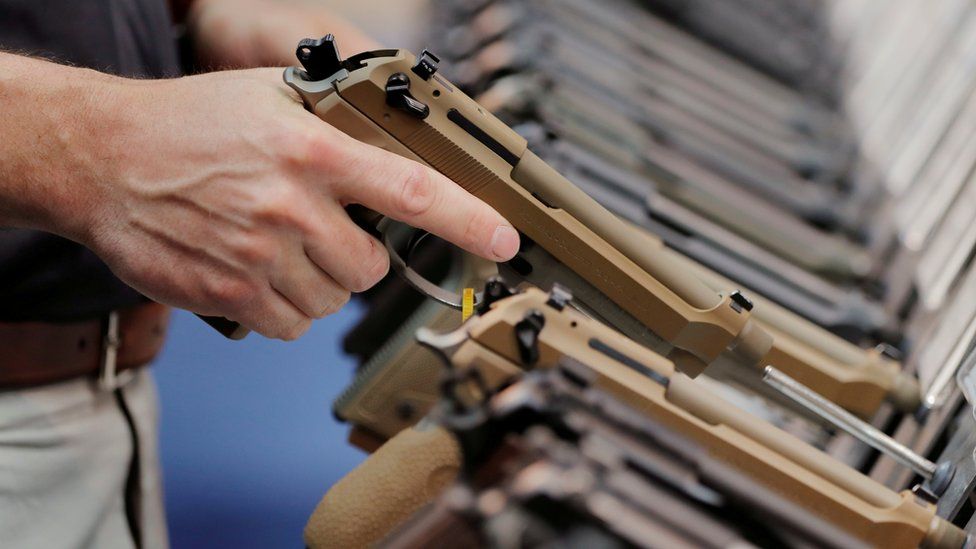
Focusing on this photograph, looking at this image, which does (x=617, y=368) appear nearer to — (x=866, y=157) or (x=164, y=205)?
(x=164, y=205)

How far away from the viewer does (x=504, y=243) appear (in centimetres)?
134

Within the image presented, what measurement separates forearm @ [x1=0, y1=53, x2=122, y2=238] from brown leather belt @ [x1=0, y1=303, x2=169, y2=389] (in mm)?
369

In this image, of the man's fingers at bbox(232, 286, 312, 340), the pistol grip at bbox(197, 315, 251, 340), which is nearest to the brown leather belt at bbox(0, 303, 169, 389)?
the pistol grip at bbox(197, 315, 251, 340)

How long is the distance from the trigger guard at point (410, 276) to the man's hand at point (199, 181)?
60mm

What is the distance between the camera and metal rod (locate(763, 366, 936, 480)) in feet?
4.85

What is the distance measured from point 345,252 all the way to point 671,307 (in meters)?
0.50

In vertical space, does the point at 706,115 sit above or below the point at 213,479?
above

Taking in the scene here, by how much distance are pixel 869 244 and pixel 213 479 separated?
189cm

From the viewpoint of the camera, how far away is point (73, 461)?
65.2 inches

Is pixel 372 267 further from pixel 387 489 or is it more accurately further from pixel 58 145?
pixel 58 145

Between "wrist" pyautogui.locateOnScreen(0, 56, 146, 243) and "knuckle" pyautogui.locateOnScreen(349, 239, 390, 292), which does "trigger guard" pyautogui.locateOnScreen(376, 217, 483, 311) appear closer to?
"knuckle" pyautogui.locateOnScreen(349, 239, 390, 292)

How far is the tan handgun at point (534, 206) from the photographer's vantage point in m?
1.36

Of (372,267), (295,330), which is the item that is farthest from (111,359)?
(372,267)

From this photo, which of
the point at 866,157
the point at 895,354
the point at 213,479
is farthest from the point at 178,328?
the point at 866,157
